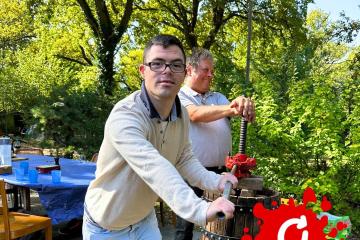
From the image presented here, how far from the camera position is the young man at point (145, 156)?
5.78ft

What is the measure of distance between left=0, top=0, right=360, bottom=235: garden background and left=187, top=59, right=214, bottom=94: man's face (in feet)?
3.42

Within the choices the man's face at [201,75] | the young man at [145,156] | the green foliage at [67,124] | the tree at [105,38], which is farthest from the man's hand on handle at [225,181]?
the tree at [105,38]

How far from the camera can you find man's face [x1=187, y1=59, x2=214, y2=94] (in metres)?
3.79

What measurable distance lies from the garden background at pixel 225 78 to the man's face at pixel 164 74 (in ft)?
8.82

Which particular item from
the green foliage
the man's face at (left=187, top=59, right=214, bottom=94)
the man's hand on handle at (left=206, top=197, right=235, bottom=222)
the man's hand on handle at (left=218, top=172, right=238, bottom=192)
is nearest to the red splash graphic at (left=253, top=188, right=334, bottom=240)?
the man's hand on handle at (left=218, top=172, right=238, bottom=192)

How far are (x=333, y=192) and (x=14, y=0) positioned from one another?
84.6 ft

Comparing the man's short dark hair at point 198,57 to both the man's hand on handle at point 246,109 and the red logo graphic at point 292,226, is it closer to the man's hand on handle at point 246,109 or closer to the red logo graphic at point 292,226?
the man's hand on handle at point 246,109

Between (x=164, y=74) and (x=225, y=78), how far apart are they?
5769 mm

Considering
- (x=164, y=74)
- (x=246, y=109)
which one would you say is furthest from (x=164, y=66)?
(x=246, y=109)

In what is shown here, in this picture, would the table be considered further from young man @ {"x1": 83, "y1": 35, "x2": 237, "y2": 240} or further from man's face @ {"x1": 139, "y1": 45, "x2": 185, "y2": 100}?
man's face @ {"x1": 139, "y1": 45, "x2": 185, "y2": 100}

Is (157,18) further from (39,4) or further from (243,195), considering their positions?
(243,195)

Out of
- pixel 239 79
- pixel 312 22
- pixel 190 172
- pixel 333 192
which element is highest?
pixel 312 22

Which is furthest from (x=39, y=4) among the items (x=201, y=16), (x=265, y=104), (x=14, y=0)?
(x=265, y=104)

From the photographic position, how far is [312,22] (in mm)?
35062
